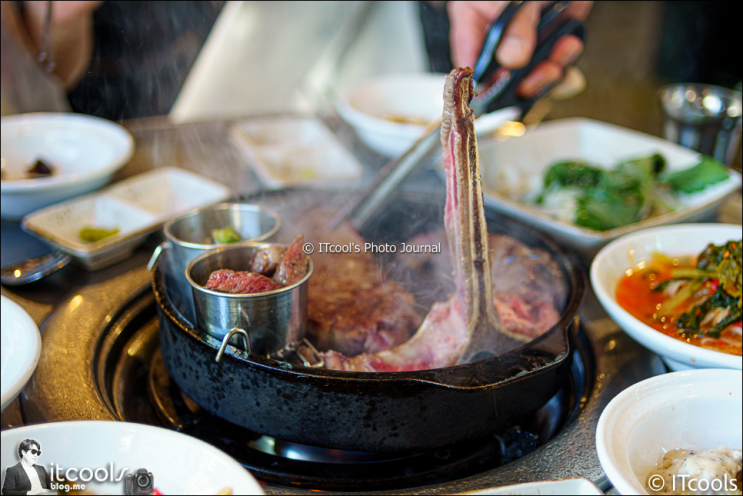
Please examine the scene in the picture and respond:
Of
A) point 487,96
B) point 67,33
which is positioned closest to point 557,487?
point 487,96

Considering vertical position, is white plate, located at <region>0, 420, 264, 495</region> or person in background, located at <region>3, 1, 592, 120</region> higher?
person in background, located at <region>3, 1, 592, 120</region>

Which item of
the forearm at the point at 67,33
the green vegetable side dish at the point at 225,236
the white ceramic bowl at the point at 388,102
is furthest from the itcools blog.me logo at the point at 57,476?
the forearm at the point at 67,33

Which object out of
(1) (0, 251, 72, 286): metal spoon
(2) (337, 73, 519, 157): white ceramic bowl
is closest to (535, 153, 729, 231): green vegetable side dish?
(2) (337, 73, 519, 157): white ceramic bowl

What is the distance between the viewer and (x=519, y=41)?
2.08 metres

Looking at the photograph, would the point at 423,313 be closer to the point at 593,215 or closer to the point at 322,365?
the point at 322,365

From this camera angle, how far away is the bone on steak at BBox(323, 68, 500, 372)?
49.6 inches

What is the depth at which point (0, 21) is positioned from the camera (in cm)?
323

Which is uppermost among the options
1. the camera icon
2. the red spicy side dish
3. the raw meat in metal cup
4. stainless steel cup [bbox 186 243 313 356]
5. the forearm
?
the forearm

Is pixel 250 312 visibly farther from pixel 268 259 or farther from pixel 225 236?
pixel 225 236

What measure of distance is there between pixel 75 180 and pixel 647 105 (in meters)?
6.05

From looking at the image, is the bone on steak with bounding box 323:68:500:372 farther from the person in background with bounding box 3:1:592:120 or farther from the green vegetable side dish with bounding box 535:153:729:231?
the green vegetable side dish with bounding box 535:153:729:231

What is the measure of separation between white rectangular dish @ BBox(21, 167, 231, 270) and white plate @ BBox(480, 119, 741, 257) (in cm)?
138

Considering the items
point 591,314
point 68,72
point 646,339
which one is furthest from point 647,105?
point 68,72

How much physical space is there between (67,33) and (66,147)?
1.26m
